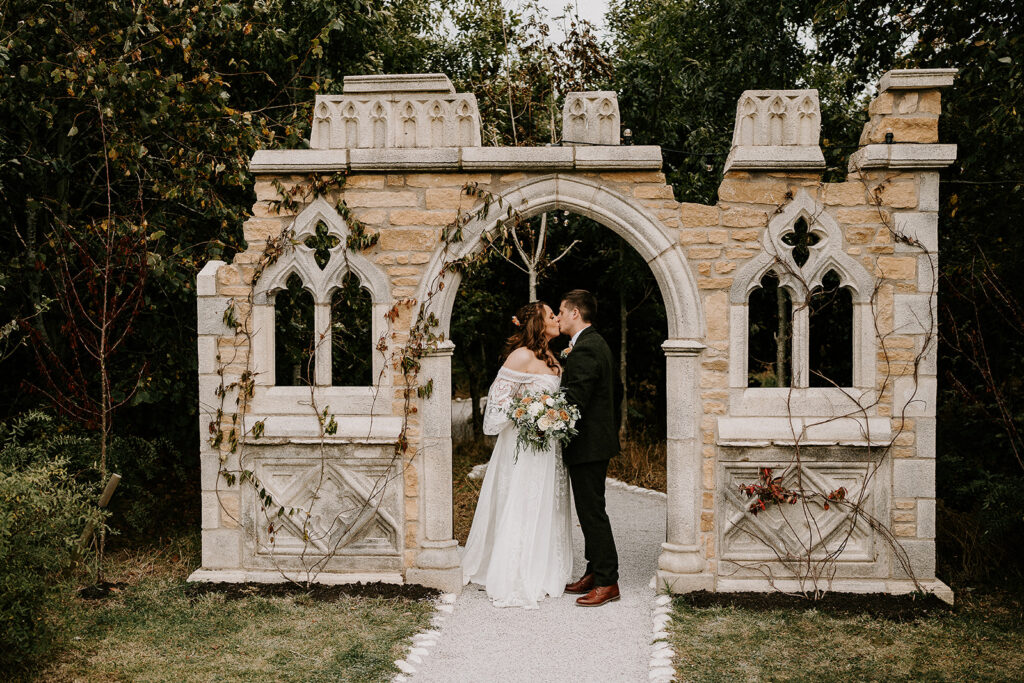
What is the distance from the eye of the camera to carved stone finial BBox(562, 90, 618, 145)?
5520 millimetres

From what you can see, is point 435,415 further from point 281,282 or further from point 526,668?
point 526,668

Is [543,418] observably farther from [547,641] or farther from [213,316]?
[213,316]

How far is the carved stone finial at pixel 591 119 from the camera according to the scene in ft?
18.1

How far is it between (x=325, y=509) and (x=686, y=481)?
2.53 meters

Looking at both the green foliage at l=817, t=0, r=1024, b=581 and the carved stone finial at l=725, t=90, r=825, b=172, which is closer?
the carved stone finial at l=725, t=90, r=825, b=172

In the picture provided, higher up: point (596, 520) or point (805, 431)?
point (805, 431)

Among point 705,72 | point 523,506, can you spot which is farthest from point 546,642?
point 705,72

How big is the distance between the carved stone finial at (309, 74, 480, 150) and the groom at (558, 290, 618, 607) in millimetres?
1499

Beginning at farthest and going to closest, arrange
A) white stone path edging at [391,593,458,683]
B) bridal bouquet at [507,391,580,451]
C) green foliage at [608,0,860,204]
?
1. green foliage at [608,0,860,204]
2. bridal bouquet at [507,391,580,451]
3. white stone path edging at [391,593,458,683]

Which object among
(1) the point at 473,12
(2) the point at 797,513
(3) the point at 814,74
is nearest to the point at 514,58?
(1) the point at 473,12

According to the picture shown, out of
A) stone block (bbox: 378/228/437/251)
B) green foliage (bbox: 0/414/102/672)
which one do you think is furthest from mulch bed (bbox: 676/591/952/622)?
green foliage (bbox: 0/414/102/672)

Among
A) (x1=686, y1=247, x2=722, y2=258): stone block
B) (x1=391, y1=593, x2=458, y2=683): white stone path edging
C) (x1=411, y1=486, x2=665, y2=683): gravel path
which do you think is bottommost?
(x1=411, y1=486, x2=665, y2=683): gravel path

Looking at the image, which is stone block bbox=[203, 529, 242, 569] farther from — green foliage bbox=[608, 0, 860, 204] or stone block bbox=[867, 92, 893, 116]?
green foliage bbox=[608, 0, 860, 204]

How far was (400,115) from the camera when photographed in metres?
5.61
